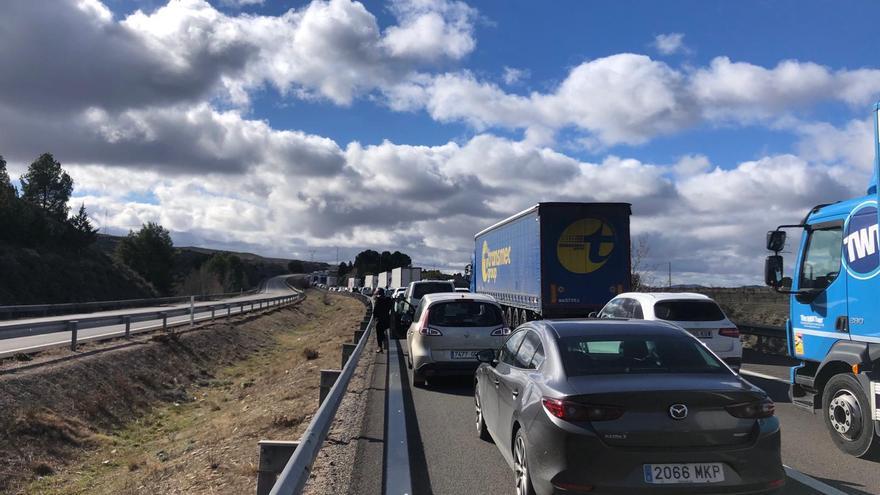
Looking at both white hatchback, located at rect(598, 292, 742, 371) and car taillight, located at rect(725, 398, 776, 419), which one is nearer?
car taillight, located at rect(725, 398, 776, 419)

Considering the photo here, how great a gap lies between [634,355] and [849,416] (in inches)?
126

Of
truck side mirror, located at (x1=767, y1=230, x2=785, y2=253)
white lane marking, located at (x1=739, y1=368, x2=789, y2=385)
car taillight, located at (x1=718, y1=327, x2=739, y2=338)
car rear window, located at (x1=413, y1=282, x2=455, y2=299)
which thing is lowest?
white lane marking, located at (x1=739, y1=368, x2=789, y2=385)

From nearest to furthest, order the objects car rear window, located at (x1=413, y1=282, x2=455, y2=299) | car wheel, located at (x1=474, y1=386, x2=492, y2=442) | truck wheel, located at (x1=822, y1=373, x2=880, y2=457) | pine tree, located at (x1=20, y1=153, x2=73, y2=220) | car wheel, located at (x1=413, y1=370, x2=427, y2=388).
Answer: truck wheel, located at (x1=822, y1=373, x2=880, y2=457)
car wheel, located at (x1=474, y1=386, x2=492, y2=442)
car wheel, located at (x1=413, y1=370, x2=427, y2=388)
car rear window, located at (x1=413, y1=282, x2=455, y2=299)
pine tree, located at (x1=20, y1=153, x2=73, y2=220)

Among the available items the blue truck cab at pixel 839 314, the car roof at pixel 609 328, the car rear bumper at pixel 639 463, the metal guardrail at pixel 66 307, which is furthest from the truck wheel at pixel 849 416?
the metal guardrail at pixel 66 307

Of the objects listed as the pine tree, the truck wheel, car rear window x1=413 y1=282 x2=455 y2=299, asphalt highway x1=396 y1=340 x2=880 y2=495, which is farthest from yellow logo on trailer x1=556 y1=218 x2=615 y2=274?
the pine tree

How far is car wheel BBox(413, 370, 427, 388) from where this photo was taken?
11836 mm

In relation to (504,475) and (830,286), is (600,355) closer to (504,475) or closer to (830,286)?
(504,475)

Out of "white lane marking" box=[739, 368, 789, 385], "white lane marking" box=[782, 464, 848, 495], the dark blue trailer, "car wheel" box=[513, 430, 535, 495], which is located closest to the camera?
"car wheel" box=[513, 430, 535, 495]

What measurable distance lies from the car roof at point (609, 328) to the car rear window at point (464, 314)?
6.11m

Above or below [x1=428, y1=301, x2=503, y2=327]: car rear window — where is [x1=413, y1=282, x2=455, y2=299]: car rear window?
above

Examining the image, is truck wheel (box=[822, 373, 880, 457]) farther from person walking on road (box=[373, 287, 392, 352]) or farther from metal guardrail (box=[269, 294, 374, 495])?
person walking on road (box=[373, 287, 392, 352])

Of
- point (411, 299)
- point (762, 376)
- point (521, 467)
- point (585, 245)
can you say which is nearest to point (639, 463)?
point (521, 467)

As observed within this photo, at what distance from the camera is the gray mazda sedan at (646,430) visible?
4.35 meters

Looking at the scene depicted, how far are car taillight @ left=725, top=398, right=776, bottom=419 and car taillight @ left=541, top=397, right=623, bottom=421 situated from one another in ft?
2.55
